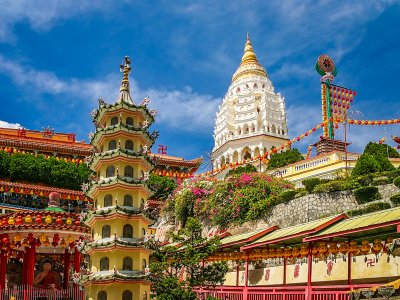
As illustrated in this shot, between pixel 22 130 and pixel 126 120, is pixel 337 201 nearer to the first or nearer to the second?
pixel 126 120

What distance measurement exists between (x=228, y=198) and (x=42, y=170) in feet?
98.6

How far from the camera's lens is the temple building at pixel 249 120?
224 feet

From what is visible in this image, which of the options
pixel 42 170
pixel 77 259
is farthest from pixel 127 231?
pixel 42 170

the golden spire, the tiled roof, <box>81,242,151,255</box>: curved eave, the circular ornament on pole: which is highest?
the golden spire

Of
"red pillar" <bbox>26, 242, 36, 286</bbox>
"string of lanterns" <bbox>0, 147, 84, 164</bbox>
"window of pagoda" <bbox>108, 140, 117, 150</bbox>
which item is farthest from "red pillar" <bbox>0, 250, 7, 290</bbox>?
"string of lanterns" <bbox>0, 147, 84, 164</bbox>

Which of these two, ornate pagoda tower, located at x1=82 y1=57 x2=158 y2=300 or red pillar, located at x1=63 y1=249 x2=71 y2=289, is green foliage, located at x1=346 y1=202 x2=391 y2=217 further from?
red pillar, located at x1=63 y1=249 x2=71 y2=289

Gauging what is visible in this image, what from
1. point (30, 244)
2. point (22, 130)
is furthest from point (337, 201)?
point (22, 130)

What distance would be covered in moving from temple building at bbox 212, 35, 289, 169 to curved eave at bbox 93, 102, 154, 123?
147ft

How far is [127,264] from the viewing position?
2006cm

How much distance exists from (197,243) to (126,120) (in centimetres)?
637

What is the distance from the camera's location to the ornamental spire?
22.6 metres

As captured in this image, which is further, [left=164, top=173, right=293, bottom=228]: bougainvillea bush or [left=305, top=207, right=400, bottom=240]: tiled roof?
[left=164, top=173, right=293, bottom=228]: bougainvillea bush

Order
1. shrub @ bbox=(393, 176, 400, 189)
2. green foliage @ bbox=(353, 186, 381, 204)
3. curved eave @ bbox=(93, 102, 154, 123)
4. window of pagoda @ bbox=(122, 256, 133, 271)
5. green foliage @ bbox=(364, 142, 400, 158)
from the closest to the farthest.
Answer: window of pagoda @ bbox=(122, 256, 133, 271) → curved eave @ bbox=(93, 102, 154, 123) → shrub @ bbox=(393, 176, 400, 189) → green foliage @ bbox=(353, 186, 381, 204) → green foliage @ bbox=(364, 142, 400, 158)

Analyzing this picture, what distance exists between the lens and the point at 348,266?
18.7 metres
